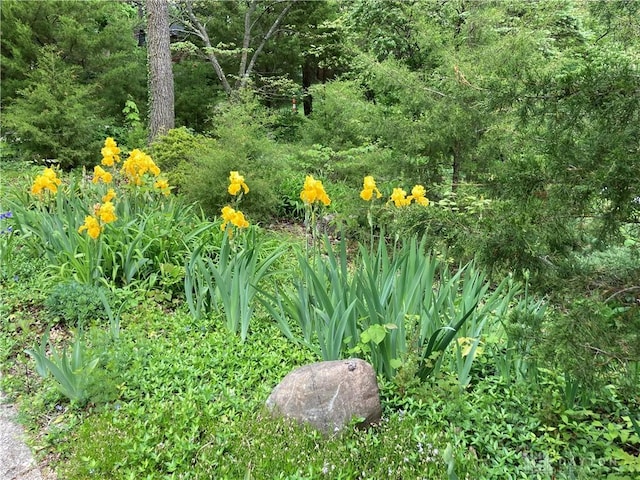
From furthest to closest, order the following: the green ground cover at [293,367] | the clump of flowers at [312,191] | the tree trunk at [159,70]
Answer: the tree trunk at [159,70] → the clump of flowers at [312,191] → the green ground cover at [293,367]

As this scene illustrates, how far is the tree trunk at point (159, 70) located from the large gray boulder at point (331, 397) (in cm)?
668

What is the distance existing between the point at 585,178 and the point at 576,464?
3.95 feet

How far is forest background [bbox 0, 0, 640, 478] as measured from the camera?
1.62 m

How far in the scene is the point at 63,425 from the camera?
225cm

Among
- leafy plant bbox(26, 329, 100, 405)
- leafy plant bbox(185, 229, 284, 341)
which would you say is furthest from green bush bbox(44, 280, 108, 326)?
leafy plant bbox(26, 329, 100, 405)

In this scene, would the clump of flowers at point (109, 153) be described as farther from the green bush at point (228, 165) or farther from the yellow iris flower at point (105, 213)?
the green bush at point (228, 165)

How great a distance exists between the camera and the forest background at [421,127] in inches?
64.0

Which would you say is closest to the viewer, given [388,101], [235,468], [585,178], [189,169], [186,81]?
[585,178]

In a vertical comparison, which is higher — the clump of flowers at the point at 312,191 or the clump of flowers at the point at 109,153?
the clump of flowers at the point at 109,153

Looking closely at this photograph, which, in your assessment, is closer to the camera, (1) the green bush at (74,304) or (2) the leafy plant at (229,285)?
(2) the leafy plant at (229,285)

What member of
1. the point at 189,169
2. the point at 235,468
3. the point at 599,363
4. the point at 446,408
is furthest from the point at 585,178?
the point at 189,169

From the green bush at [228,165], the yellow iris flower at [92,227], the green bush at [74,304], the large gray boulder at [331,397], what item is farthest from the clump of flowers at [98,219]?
the green bush at [228,165]

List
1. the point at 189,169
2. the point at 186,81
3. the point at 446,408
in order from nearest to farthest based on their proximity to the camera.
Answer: the point at 446,408, the point at 189,169, the point at 186,81

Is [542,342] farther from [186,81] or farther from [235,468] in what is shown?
[186,81]
